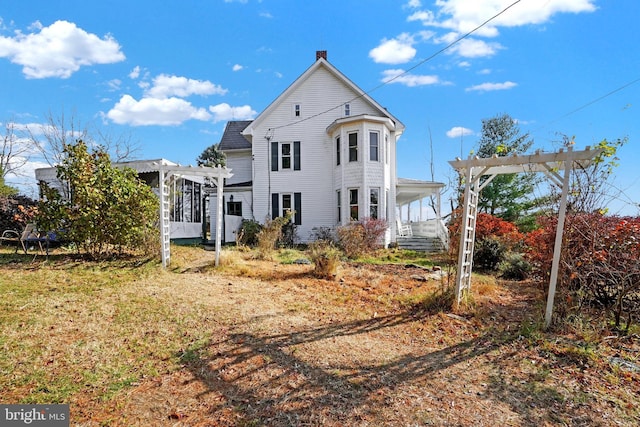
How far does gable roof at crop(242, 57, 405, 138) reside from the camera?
17.6m

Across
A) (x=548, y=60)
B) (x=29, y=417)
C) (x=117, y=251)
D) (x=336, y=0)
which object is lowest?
(x=29, y=417)

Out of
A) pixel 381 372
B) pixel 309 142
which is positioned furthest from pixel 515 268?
pixel 309 142

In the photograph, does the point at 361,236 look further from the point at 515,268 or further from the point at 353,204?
Answer: the point at 515,268

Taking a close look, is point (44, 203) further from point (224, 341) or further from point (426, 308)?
point (426, 308)

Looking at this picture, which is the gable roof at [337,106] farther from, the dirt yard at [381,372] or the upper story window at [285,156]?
the dirt yard at [381,372]

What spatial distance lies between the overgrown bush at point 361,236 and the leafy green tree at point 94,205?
23.1 ft

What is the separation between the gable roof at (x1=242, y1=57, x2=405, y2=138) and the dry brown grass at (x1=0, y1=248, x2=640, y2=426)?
482 inches

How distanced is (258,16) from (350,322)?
9800 millimetres

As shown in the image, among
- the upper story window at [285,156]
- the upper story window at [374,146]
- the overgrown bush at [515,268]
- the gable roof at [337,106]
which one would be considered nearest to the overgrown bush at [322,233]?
the upper story window at [285,156]

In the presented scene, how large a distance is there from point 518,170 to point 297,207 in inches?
490

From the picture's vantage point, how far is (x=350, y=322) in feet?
18.6

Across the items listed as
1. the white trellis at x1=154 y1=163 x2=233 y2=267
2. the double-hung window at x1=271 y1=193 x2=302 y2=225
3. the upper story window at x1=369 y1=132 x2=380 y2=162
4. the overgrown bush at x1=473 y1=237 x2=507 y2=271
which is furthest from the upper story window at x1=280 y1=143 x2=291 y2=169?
the overgrown bush at x1=473 y1=237 x2=507 y2=271

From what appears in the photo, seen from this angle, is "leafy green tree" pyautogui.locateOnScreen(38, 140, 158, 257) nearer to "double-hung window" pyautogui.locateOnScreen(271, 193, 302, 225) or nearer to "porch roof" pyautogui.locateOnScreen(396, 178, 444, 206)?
"double-hung window" pyautogui.locateOnScreen(271, 193, 302, 225)

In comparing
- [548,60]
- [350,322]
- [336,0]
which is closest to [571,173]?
[350,322]
